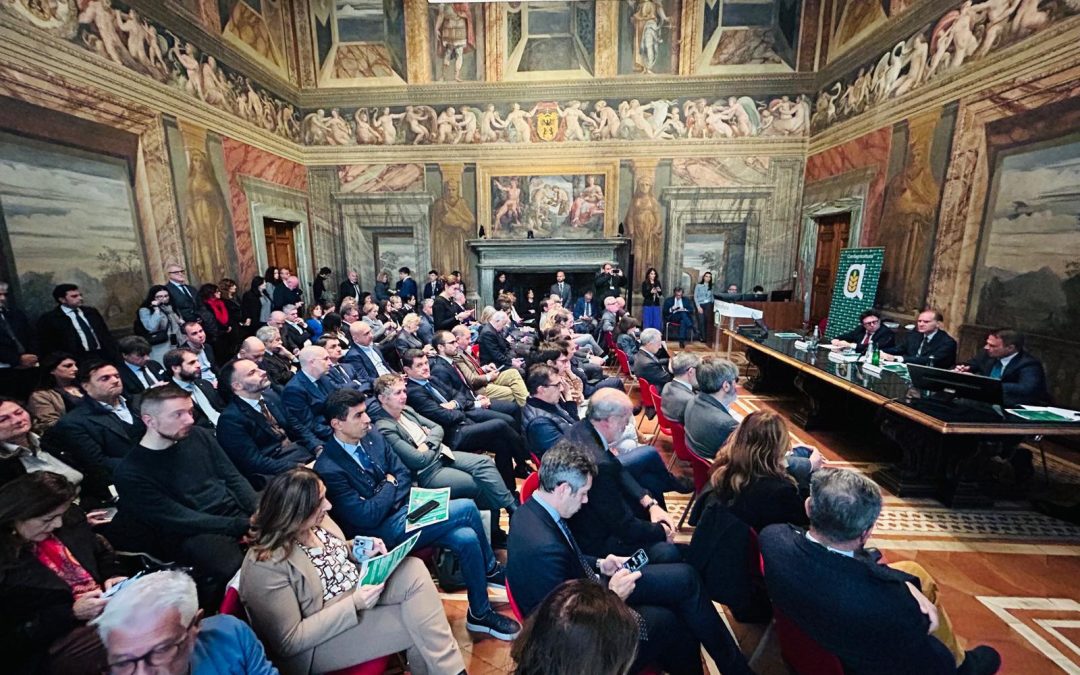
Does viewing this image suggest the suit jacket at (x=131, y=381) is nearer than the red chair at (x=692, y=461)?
No

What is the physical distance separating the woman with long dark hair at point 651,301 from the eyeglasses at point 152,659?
1013 cm

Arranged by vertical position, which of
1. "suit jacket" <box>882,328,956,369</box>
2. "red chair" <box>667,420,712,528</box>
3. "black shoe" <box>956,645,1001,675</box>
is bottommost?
"black shoe" <box>956,645,1001,675</box>

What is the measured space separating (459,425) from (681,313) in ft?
26.7

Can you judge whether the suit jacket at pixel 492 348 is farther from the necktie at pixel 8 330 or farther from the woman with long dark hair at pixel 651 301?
the woman with long dark hair at pixel 651 301

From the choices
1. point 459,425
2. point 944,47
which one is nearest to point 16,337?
point 459,425

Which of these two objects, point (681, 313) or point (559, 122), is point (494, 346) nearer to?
point (681, 313)

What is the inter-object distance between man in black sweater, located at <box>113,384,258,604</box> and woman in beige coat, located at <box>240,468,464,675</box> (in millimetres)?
737

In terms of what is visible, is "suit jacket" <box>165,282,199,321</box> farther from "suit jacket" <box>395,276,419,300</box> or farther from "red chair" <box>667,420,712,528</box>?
"red chair" <box>667,420,712,528</box>

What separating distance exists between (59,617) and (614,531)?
89.9 inches

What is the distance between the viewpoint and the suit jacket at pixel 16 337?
447 centimetres

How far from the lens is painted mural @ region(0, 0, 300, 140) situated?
571 centimetres

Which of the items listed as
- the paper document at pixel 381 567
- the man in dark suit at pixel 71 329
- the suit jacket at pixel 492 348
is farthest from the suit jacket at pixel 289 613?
the man in dark suit at pixel 71 329

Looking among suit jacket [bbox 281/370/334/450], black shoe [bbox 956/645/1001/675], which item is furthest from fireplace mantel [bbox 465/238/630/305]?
black shoe [bbox 956/645/1001/675]

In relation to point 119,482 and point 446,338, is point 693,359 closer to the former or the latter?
point 446,338
